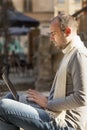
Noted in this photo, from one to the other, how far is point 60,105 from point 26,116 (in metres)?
0.22

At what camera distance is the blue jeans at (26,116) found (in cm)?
331

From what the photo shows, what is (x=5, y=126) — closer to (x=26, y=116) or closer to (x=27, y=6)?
(x=26, y=116)

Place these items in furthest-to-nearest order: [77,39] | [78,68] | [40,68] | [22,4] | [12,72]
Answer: [22,4] < [12,72] < [40,68] < [77,39] < [78,68]

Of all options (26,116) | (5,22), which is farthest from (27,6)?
(26,116)

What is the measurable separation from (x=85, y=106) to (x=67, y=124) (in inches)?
6.4

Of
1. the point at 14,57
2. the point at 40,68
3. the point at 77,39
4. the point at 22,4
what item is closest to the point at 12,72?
the point at 14,57

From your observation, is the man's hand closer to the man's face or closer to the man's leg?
the man's leg

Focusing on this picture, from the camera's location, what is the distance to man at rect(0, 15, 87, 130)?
130 inches

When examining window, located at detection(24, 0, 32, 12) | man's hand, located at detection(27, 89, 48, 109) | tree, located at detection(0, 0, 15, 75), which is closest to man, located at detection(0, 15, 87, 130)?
man's hand, located at detection(27, 89, 48, 109)

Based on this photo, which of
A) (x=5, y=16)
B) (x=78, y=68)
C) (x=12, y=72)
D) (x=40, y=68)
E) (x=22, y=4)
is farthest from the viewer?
(x=22, y=4)

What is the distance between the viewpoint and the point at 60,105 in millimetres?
3271

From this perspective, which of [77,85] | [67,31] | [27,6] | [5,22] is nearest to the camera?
[77,85]

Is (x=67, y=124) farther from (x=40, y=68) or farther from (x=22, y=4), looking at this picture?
(x=22, y=4)

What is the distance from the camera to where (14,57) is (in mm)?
18438
